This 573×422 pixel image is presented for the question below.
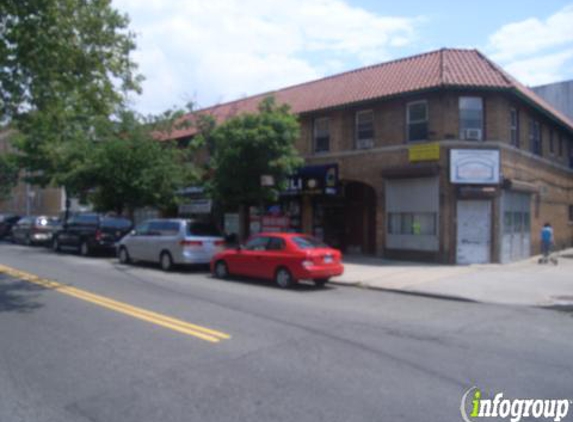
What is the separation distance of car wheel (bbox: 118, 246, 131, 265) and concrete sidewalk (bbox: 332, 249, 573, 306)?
7917 millimetres

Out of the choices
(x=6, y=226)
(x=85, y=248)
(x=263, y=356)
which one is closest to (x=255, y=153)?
(x=85, y=248)

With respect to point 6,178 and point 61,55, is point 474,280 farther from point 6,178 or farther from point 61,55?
point 6,178

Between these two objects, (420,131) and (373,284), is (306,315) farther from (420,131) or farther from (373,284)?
(420,131)

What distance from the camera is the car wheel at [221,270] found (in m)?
14.4

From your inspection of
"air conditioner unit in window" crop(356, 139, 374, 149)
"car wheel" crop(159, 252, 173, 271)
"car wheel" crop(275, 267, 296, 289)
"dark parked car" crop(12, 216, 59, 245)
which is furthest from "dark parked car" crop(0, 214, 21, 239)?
"car wheel" crop(275, 267, 296, 289)

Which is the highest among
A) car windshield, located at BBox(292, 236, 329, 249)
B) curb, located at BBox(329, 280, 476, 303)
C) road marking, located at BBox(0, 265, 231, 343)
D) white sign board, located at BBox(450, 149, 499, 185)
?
white sign board, located at BBox(450, 149, 499, 185)

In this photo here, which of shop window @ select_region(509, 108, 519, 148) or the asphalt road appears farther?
shop window @ select_region(509, 108, 519, 148)

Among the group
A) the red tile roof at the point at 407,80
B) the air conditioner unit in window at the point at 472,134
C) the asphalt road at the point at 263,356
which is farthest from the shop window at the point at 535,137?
the asphalt road at the point at 263,356

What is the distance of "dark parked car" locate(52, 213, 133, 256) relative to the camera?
68.8 feet

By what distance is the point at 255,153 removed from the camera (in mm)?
17125

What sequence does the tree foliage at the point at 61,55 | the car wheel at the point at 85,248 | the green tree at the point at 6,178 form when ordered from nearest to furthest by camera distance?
the tree foliage at the point at 61,55, the car wheel at the point at 85,248, the green tree at the point at 6,178

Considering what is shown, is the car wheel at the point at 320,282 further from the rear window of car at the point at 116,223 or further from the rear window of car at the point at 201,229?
the rear window of car at the point at 116,223

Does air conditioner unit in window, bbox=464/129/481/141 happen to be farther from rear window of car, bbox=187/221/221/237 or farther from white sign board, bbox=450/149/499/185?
rear window of car, bbox=187/221/221/237

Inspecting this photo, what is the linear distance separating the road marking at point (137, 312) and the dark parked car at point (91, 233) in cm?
734
